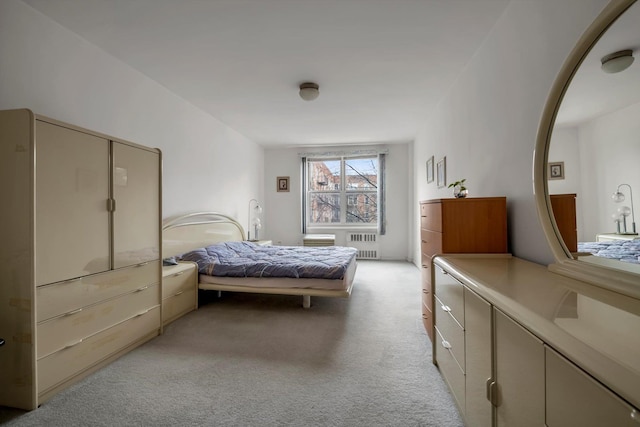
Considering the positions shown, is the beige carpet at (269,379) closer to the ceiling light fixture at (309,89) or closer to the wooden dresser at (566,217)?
the wooden dresser at (566,217)

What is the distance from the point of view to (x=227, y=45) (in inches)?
96.4

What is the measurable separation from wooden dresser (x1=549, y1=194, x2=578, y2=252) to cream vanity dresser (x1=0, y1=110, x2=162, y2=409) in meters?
2.72

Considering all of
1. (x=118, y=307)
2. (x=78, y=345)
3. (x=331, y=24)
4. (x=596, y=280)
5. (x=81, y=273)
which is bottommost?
(x=78, y=345)

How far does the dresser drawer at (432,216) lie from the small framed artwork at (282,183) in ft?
14.5

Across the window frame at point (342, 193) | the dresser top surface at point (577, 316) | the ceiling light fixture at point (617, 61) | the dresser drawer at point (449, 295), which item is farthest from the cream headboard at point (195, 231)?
the ceiling light fixture at point (617, 61)

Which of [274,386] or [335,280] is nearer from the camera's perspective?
[274,386]

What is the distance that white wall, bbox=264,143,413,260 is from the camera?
20.0ft

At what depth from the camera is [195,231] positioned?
373cm

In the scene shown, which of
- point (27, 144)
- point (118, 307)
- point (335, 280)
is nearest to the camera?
point (27, 144)

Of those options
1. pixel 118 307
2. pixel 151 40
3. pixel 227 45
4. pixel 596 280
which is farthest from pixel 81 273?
pixel 596 280

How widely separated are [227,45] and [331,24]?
3.10 feet

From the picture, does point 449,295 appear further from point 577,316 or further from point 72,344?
point 72,344

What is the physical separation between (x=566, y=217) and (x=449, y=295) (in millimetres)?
672

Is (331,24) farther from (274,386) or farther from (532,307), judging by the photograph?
(274,386)
